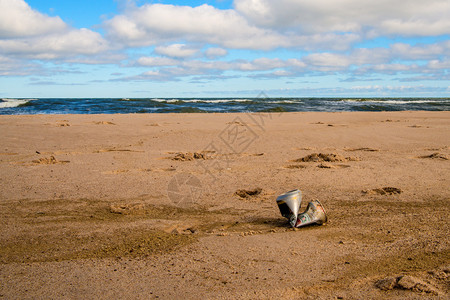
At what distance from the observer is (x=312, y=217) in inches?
124

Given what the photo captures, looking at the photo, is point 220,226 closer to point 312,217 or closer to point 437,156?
point 312,217

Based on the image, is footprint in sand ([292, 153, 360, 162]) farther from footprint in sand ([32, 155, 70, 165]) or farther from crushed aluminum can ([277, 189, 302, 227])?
footprint in sand ([32, 155, 70, 165])

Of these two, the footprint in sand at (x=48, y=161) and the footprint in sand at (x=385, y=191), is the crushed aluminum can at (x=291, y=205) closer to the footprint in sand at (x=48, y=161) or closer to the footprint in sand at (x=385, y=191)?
the footprint in sand at (x=385, y=191)

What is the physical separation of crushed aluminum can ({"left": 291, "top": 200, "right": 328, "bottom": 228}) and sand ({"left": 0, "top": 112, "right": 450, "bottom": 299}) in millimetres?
72

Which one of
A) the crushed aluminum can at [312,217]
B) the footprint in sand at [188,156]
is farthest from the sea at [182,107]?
the crushed aluminum can at [312,217]

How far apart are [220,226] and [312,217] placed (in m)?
0.81

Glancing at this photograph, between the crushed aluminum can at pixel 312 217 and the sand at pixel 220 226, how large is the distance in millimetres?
72

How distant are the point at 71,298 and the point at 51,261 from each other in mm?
596

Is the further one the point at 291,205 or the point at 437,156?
the point at 437,156

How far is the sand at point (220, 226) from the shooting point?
2.25 m

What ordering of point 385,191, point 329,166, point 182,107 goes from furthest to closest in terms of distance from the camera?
point 182,107
point 329,166
point 385,191

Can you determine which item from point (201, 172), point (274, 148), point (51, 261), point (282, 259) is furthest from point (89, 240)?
point (274, 148)

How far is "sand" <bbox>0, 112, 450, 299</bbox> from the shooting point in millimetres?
2250

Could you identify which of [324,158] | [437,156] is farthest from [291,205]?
[437,156]
